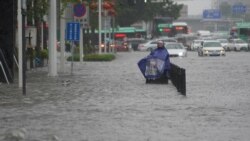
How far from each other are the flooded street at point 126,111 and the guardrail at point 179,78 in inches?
A: 10.5

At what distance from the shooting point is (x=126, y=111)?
18078mm

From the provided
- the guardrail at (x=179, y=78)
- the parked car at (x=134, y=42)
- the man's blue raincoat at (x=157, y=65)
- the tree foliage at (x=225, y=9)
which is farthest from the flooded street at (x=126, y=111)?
the tree foliage at (x=225, y=9)

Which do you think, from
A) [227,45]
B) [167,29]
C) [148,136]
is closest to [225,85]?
[148,136]

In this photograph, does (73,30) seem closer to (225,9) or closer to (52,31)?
(52,31)

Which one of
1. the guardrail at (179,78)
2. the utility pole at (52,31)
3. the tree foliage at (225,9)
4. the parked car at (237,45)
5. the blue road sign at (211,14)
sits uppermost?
the tree foliage at (225,9)

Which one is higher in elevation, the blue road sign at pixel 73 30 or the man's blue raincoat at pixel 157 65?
the blue road sign at pixel 73 30

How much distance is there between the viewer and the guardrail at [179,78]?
23.2m

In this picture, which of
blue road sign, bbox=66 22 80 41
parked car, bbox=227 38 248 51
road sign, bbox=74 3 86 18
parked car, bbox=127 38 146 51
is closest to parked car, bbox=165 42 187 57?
parked car, bbox=227 38 248 51

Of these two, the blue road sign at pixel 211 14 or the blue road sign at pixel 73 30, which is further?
the blue road sign at pixel 211 14

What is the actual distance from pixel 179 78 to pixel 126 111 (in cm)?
647

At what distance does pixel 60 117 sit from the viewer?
54.9 ft

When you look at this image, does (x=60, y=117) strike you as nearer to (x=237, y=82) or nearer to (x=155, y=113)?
(x=155, y=113)

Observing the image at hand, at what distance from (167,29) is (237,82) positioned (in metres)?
98.1

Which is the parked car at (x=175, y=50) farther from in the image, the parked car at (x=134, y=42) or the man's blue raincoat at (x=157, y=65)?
the parked car at (x=134, y=42)
